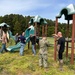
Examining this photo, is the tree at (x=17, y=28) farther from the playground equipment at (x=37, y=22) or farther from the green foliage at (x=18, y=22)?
the playground equipment at (x=37, y=22)

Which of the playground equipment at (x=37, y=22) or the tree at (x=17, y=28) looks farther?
the tree at (x=17, y=28)

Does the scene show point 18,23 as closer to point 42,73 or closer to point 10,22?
point 10,22

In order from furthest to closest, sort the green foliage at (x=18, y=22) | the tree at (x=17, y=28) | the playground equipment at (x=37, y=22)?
1. the green foliage at (x=18, y=22)
2. the tree at (x=17, y=28)
3. the playground equipment at (x=37, y=22)

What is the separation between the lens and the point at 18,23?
93.5m

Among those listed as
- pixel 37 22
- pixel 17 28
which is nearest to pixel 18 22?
pixel 17 28

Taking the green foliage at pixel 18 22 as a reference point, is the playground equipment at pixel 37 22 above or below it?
below

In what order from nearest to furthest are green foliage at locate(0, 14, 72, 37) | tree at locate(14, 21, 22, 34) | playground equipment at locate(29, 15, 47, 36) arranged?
1. playground equipment at locate(29, 15, 47, 36)
2. tree at locate(14, 21, 22, 34)
3. green foliage at locate(0, 14, 72, 37)

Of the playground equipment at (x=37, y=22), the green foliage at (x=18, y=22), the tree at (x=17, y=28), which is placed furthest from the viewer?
the green foliage at (x=18, y=22)

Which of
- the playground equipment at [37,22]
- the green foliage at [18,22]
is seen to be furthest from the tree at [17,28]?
the playground equipment at [37,22]

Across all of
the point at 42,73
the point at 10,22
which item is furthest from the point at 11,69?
the point at 10,22

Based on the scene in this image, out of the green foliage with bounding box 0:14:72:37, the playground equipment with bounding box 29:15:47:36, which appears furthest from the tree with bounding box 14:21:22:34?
the playground equipment with bounding box 29:15:47:36

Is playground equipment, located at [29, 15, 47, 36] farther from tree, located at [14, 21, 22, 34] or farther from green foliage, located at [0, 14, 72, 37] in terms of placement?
green foliage, located at [0, 14, 72, 37]

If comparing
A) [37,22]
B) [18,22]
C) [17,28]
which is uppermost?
[18,22]

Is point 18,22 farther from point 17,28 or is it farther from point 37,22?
point 37,22
